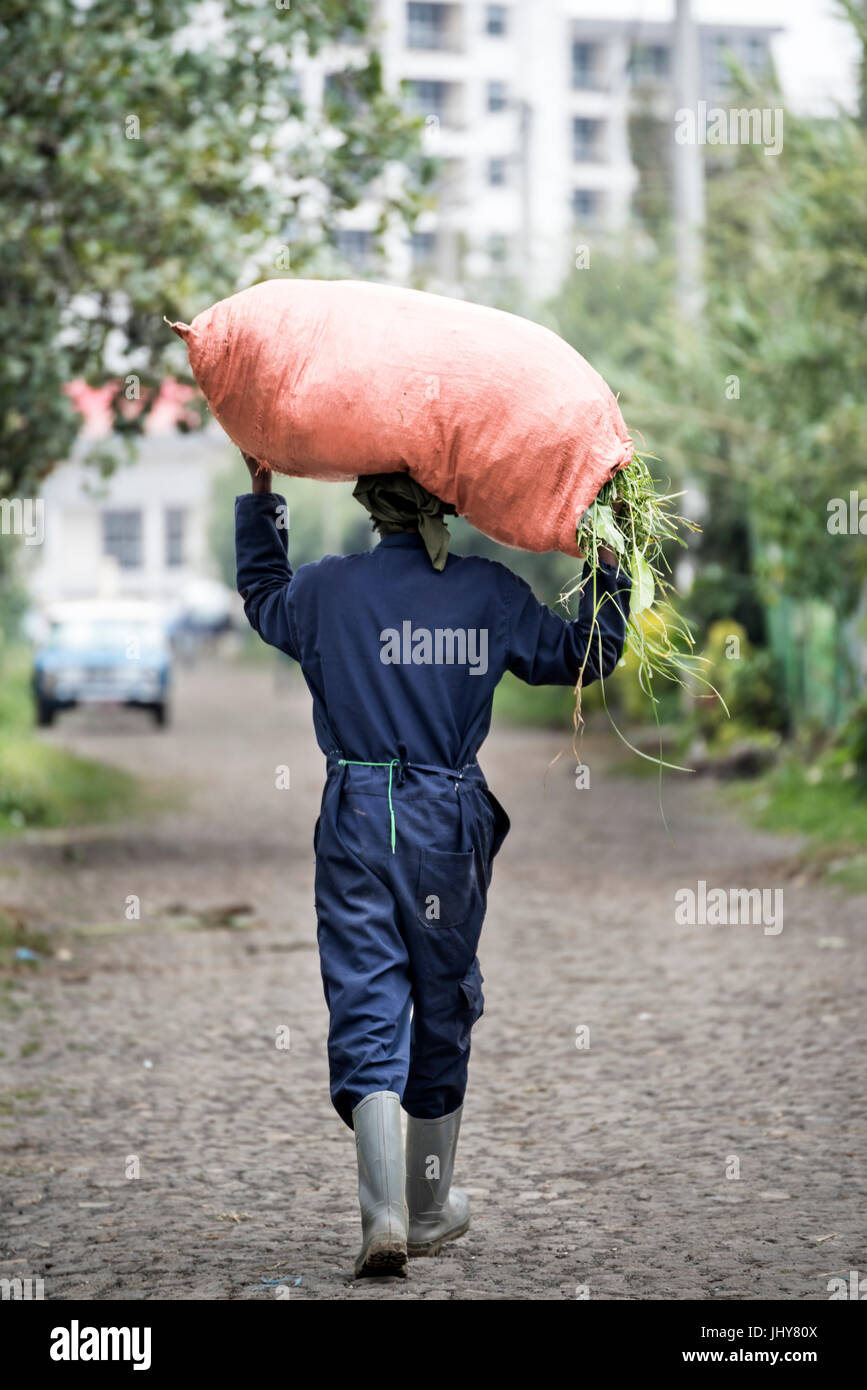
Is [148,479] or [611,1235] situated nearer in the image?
[611,1235]

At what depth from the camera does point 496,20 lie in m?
79.2

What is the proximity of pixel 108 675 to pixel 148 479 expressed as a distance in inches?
2091

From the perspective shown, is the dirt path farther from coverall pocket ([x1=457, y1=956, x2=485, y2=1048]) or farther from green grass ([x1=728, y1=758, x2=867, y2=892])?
coverall pocket ([x1=457, y1=956, x2=485, y2=1048])

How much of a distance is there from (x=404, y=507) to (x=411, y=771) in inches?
23.9

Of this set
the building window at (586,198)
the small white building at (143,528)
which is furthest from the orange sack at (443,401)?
the building window at (586,198)

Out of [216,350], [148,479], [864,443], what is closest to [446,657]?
[216,350]

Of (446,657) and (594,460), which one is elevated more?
(594,460)

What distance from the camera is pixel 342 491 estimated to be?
51.7 m

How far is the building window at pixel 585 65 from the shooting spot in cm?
8300

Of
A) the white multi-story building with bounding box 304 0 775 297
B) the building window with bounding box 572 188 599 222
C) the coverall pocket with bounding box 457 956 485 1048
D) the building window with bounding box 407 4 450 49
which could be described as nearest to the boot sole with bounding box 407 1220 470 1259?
the coverall pocket with bounding box 457 956 485 1048

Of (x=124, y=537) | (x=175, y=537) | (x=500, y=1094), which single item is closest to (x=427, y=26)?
(x=175, y=537)

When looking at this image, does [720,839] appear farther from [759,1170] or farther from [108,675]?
[108,675]

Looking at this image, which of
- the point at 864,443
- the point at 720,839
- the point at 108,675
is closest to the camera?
the point at 864,443

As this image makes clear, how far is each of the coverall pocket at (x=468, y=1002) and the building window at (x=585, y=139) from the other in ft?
279
